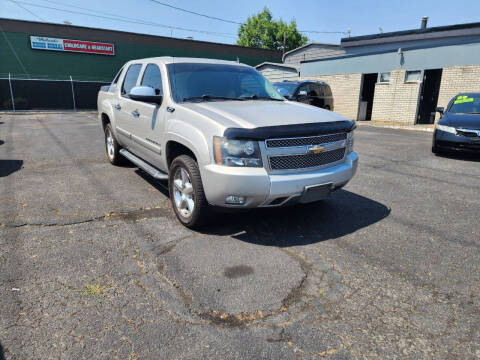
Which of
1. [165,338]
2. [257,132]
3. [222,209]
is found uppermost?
[257,132]

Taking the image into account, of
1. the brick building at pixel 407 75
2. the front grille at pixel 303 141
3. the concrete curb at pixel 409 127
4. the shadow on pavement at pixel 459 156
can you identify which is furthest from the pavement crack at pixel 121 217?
the brick building at pixel 407 75

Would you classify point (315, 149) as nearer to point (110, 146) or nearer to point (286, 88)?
point (110, 146)

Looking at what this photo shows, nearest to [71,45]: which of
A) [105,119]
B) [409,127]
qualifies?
[105,119]

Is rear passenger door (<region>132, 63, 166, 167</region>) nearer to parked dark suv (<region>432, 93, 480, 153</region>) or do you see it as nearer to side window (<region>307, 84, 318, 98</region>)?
parked dark suv (<region>432, 93, 480, 153</region>)

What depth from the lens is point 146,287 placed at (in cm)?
275

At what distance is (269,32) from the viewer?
212 feet

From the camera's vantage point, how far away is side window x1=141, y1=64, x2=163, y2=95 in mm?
4531

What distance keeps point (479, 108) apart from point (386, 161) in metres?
3.08

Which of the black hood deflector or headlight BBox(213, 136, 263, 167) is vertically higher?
the black hood deflector

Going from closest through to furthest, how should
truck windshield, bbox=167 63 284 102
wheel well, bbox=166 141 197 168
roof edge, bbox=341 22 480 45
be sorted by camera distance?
1. wheel well, bbox=166 141 197 168
2. truck windshield, bbox=167 63 284 102
3. roof edge, bbox=341 22 480 45

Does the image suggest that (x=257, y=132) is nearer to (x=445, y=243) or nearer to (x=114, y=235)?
(x=114, y=235)

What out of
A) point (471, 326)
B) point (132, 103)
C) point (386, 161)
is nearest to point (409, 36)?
point (386, 161)

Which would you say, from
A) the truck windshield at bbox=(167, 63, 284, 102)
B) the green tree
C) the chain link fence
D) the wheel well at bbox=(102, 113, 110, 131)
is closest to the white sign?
the chain link fence

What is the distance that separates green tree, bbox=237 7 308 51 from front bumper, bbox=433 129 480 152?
61319 mm
